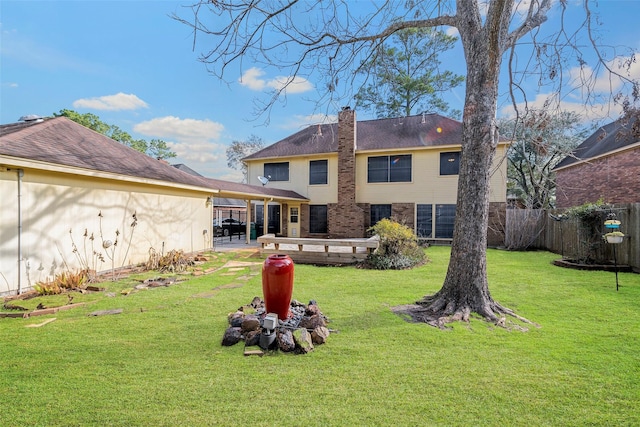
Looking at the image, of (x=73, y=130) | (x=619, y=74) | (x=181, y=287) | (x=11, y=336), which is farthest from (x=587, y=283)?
(x=73, y=130)

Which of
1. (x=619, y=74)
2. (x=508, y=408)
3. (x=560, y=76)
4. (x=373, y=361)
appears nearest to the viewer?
(x=508, y=408)

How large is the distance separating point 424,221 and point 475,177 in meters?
10.9

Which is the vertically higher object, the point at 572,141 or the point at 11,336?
the point at 572,141

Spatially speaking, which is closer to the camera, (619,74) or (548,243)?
(619,74)

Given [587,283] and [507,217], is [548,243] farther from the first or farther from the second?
[587,283]

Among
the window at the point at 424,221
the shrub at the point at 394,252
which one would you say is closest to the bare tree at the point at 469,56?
the shrub at the point at 394,252

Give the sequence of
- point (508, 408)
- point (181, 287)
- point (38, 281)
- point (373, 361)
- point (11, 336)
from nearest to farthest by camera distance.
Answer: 1. point (508, 408)
2. point (373, 361)
3. point (11, 336)
4. point (38, 281)
5. point (181, 287)

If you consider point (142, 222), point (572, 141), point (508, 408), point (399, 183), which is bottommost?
point (508, 408)

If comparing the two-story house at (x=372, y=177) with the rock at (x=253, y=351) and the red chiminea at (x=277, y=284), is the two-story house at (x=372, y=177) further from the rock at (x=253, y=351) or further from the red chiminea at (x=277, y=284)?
the rock at (x=253, y=351)

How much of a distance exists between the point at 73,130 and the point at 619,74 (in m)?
12.6

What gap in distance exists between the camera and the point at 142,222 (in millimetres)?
9078

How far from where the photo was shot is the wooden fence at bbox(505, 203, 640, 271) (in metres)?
8.29

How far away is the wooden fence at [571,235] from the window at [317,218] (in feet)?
28.8

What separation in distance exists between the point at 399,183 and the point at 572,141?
48.5 feet
